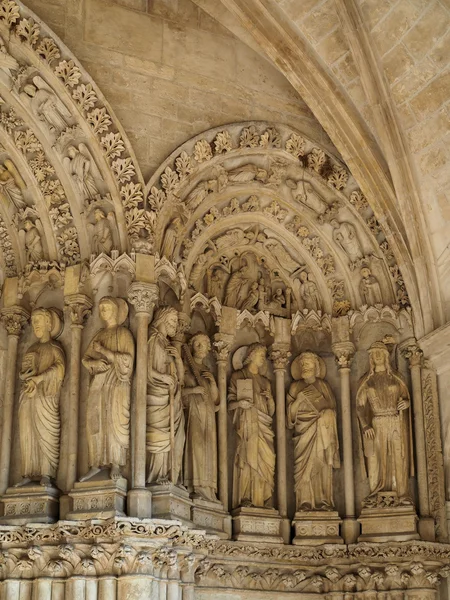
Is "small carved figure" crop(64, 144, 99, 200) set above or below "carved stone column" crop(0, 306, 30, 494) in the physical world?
above

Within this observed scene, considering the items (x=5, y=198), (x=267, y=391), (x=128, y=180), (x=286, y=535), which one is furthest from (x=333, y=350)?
(x=5, y=198)

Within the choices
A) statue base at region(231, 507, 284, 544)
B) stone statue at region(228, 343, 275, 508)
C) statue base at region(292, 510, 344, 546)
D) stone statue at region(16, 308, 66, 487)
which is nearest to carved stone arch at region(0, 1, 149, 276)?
stone statue at region(16, 308, 66, 487)

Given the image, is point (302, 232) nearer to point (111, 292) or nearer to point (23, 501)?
point (111, 292)

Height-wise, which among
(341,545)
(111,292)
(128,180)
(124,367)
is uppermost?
(128,180)

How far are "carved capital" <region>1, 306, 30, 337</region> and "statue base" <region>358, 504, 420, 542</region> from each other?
11.5ft

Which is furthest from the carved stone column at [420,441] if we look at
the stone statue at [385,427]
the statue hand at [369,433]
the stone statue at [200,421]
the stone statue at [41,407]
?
the stone statue at [41,407]

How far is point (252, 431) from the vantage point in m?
11.4

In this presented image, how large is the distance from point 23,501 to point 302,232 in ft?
12.9

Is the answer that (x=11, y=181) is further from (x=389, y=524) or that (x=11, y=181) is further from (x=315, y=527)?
(x=389, y=524)

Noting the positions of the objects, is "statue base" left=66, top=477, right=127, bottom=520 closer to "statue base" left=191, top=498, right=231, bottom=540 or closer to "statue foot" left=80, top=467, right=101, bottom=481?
"statue foot" left=80, top=467, right=101, bottom=481

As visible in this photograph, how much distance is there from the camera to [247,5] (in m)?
11.0

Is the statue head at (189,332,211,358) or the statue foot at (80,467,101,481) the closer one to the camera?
the statue foot at (80,467,101,481)

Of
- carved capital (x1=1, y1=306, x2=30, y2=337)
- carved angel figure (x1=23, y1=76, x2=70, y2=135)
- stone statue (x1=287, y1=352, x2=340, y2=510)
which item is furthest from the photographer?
stone statue (x1=287, y1=352, x2=340, y2=510)

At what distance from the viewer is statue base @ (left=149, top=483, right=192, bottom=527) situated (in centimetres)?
988
